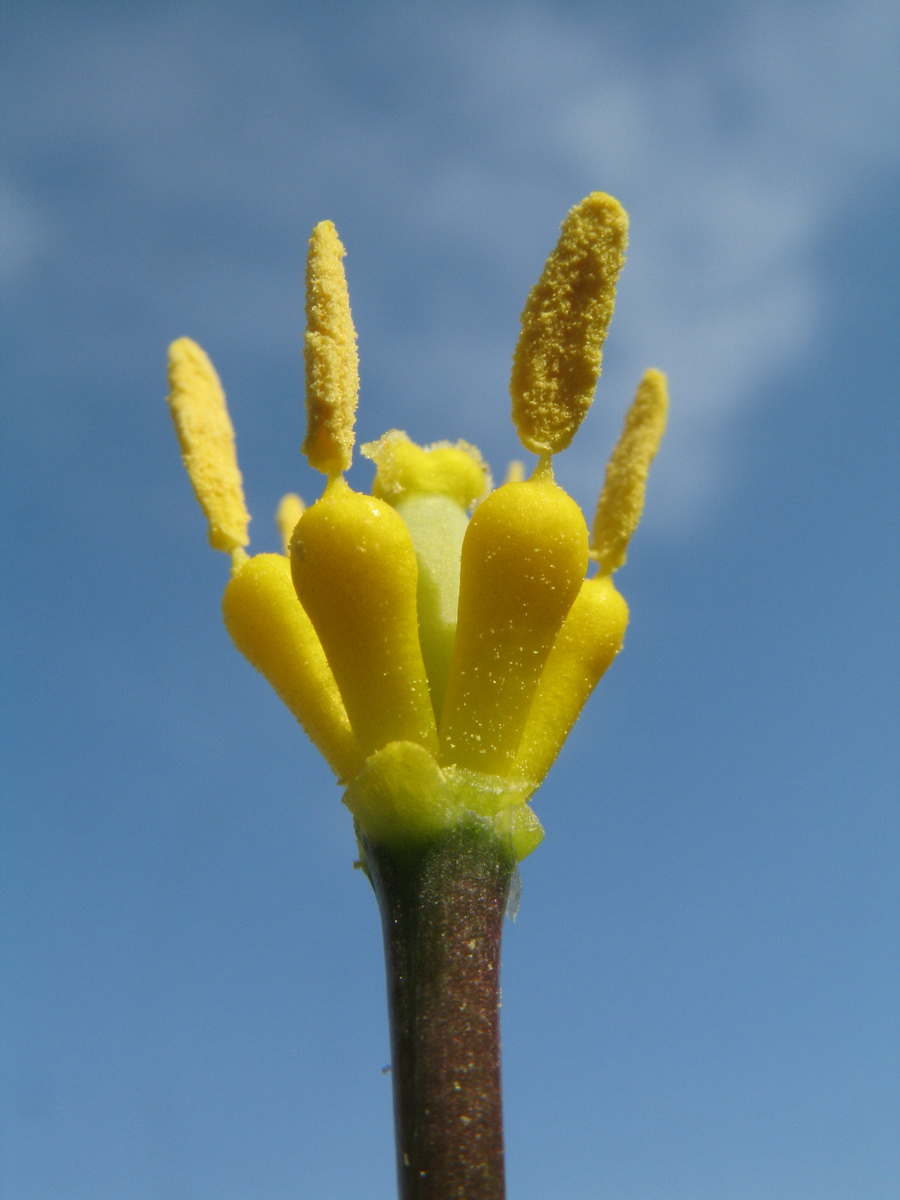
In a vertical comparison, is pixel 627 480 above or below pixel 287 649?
above

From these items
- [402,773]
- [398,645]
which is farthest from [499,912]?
[398,645]

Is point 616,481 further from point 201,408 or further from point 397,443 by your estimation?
point 201,408

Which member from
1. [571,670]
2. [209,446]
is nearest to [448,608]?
[571,670]

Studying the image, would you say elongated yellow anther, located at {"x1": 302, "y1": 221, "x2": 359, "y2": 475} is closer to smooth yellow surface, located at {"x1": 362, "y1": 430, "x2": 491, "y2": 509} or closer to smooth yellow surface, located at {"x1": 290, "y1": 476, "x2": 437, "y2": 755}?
smooth yellow surface, located at {"x1": 290, "y1": 476, "x2": 437, "y2": 755}

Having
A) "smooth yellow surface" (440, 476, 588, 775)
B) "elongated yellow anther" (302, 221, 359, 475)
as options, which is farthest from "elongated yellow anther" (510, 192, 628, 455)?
"elongated yellow anther" (302, 221, 359, 475)

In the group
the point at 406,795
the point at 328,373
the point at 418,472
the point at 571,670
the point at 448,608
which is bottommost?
the point at 406,795

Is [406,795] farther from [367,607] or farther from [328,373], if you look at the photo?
[328,373]

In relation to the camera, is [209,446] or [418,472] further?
[418,472]
